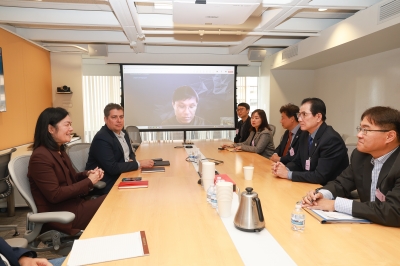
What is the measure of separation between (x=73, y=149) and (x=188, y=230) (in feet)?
6.54

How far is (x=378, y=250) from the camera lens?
1.22 metres

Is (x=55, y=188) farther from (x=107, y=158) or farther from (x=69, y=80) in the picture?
(x=69, y=80)

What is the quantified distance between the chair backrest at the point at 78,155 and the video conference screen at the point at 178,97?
3379mm

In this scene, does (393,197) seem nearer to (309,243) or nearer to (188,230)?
(309,243)

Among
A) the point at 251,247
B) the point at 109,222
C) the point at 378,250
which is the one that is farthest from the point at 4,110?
the point at 378,250

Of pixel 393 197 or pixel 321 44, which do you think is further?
pixel 321 44

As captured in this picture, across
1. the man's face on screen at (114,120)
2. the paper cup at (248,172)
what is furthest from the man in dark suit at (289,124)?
the man's face on screen at (114,120)

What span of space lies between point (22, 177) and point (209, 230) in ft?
4.50

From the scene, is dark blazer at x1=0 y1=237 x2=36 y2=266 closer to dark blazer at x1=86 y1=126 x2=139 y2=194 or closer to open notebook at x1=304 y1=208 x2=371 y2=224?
dark blazer at x1=86 y1=126 x2=139 y2=194

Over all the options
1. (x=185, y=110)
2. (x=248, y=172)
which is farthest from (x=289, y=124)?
(x=185, y=110)

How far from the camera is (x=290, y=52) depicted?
5395mm

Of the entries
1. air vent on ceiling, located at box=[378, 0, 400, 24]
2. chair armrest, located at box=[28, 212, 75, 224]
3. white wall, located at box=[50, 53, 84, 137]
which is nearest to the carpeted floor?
chair armrest, located at box=[28, 212, 75, 224]

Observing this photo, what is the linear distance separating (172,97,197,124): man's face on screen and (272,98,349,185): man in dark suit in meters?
4.04

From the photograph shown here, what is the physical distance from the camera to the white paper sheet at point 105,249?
1.17 m
